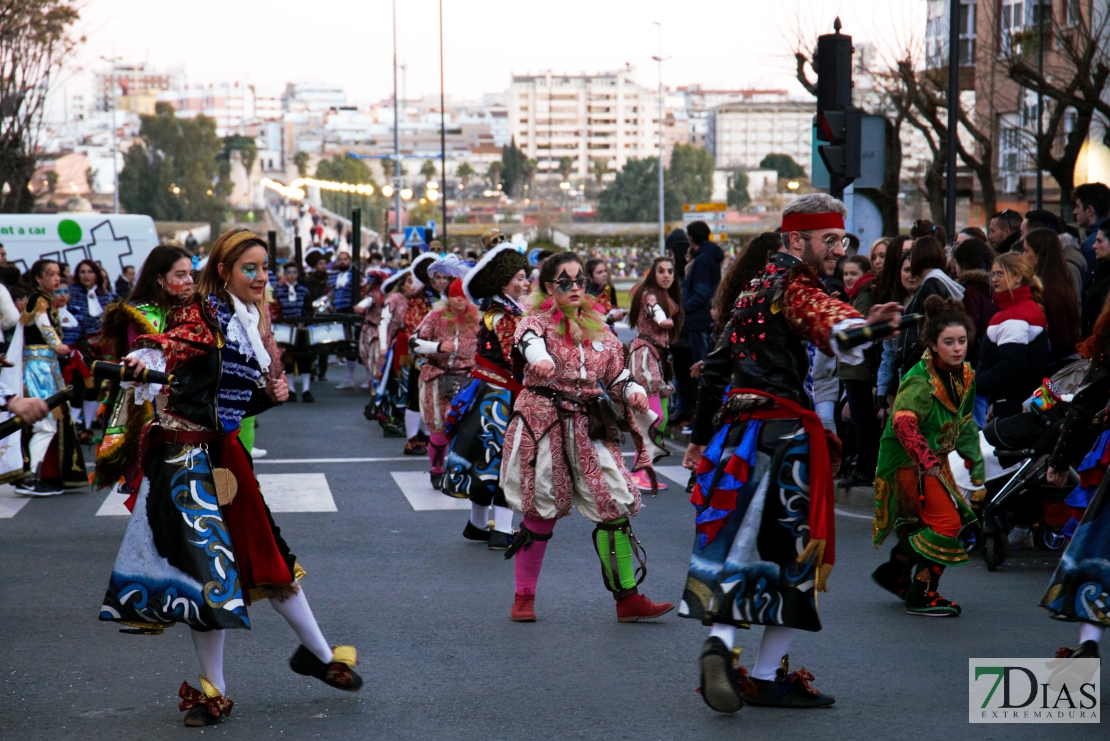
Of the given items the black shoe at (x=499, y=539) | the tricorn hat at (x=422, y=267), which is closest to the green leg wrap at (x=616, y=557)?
the black shoe at (x=499, y=539)

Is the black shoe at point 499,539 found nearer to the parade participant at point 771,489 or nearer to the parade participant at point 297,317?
the parade participant at point 771,489

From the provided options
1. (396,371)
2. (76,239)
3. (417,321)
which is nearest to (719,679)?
(417,321)

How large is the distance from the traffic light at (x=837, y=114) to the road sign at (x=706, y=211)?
23.6 m

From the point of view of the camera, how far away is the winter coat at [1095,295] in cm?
881

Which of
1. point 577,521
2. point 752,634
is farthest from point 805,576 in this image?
point 577,521

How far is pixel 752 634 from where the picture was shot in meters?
6.48

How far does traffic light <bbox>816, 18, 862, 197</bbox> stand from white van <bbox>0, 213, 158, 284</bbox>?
18.3m

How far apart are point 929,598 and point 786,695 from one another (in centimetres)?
178

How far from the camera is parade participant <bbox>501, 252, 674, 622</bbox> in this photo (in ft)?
22.0

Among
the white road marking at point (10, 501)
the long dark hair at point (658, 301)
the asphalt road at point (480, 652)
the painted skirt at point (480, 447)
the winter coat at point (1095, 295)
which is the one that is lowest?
the white road marking at point (10, 501)

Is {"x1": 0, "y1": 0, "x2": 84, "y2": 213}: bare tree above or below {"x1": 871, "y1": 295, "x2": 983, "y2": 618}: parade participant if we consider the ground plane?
above

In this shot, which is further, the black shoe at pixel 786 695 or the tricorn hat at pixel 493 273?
the tricorn hat at pixel 493 273

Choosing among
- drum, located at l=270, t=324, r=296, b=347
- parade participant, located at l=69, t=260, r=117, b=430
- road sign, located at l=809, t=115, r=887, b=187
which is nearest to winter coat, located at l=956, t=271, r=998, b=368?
road sign, located at l=809, t=115, r=887, b=187

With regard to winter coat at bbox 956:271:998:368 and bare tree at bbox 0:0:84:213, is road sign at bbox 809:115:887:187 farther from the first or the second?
bare tree at bbox 0:0:84:213
